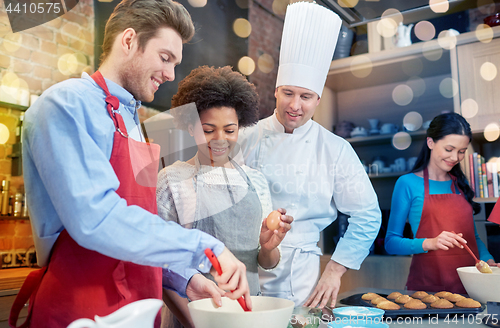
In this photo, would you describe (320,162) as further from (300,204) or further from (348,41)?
(348,41)

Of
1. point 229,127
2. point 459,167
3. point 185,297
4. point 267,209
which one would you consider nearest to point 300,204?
point 267,209

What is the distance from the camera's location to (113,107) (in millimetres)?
621

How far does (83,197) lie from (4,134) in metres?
0.46

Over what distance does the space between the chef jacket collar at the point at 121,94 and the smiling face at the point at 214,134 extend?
0.27 metres

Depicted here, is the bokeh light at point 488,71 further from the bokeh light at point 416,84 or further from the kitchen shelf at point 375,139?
the kitchen shelf at point 375,139

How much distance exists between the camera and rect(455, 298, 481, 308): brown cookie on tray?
→ 33.1 inches

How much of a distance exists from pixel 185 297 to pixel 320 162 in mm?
571

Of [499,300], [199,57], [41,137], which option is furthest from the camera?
Answer: [199,57]

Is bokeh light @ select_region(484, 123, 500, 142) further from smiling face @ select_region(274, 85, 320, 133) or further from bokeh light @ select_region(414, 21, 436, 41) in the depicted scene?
smiling face @ select_region(274, 85, 320, 133)

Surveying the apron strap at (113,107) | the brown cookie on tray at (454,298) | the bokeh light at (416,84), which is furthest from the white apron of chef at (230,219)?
the bokeh light at (416,84)

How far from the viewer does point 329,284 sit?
106 centimetres

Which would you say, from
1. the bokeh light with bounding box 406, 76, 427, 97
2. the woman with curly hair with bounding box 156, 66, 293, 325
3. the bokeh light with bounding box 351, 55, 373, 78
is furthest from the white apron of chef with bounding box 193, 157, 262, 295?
the bokeh light with bounding box 406, 76, 427, 97

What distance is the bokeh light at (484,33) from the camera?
161 centimetres

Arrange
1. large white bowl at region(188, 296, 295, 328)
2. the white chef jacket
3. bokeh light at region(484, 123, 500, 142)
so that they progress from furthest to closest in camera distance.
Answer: bokeh light at region(484, 123, 500, 142), the white chef jacket, large white bowl at region(188, 296, 295, 328)
